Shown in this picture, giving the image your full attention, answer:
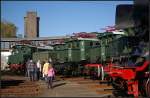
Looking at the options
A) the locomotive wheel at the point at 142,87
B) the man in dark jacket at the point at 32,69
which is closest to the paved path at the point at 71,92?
the locomotive wheel at the point at 142,87

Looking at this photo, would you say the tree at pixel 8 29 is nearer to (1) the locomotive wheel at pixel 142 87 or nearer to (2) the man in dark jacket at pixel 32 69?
(2) the man in dark jacket at pixel 32 69

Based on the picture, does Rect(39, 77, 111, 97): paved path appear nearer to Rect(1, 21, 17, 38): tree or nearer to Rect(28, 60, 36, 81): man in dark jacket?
Rect(28, 60, 36, 81): man in dark jacket

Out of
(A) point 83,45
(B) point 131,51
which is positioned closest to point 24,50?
(A) point 83,45

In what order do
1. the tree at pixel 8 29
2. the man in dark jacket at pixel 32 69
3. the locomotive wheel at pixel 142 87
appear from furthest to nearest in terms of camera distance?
1. the tree at pixel 8 29
2. the man in dark jacket at pixel 32 69
3. the locomotive wheel at pixel 142 87

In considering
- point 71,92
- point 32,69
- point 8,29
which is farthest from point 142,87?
point 8,29

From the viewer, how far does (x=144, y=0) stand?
11.2 m

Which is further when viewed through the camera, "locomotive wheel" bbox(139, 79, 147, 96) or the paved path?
the paved path

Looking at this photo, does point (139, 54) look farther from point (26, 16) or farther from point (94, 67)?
point (26, 16)

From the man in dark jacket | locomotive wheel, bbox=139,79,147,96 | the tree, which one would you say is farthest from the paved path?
the tree

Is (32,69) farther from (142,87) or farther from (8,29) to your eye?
(8,29)

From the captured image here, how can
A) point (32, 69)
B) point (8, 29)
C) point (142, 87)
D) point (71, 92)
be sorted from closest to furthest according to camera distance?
point (142, 87), point (71, 92), point (32, 69), point (8, 29)

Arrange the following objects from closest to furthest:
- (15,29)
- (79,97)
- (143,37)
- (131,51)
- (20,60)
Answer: (143,37) → (131,51) → (79,97) → (20,60) → (15,29)

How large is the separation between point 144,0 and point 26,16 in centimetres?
5683

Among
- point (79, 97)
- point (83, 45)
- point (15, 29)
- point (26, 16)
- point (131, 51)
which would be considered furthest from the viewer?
point (15, 29)
